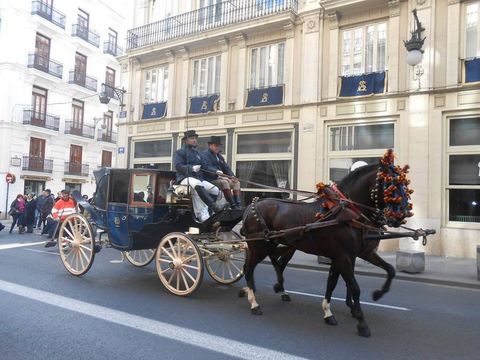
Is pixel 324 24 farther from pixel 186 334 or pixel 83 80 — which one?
pixel 83 80

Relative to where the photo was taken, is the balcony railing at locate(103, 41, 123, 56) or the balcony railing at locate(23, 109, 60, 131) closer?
the balcony railing at locate(23, 109, 60, 131)

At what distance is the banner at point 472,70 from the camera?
12.2m

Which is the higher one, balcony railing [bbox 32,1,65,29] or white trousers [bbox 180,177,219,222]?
balcony railing [bbox 32,1,65,29]

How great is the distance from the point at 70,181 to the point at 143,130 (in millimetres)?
16045

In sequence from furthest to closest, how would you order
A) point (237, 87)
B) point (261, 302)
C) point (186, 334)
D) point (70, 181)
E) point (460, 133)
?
point (70, 181) < point (237, 87) < point (460, 133) < point (261, 302) < point (186, 334)

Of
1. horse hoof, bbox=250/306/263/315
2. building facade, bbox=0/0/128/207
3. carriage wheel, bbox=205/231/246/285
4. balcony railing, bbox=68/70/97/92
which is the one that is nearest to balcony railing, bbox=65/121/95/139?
building facade, bbox=0/0/128/207

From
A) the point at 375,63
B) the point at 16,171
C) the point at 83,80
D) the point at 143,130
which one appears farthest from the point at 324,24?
the point at 83,80

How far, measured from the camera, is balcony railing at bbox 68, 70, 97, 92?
32906 mm

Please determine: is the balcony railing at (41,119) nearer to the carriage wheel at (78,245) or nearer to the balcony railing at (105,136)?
the balcony railing at (105,136)

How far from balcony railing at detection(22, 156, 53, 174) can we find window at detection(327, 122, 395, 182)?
73.7 ft

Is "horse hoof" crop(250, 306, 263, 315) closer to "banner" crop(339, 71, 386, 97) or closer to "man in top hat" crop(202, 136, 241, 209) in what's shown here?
"man in top hat" crop(202, 136, 241, 209)

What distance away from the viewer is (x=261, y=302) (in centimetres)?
Result: 646

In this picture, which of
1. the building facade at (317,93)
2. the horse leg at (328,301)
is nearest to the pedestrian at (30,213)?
the building facade at (317,93)

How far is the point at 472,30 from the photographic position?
12.6 m
